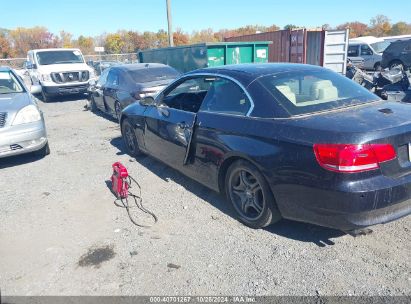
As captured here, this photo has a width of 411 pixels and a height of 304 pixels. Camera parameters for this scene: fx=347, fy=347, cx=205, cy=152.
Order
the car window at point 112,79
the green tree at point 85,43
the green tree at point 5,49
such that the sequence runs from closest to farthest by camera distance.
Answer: the car window at point 112,79 → the green tree at point 5,49 → the green tree at point 85,43

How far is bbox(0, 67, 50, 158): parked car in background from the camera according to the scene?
18.6 ft

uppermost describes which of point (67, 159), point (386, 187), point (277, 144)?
point (277, 144)

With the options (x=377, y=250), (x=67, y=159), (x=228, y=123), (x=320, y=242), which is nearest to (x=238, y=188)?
(x=228, y=123)

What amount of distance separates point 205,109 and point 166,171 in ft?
5.88

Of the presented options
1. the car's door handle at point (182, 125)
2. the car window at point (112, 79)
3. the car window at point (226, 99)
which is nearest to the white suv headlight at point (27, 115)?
the car window at point (112, 79)

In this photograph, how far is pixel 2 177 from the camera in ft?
18.5

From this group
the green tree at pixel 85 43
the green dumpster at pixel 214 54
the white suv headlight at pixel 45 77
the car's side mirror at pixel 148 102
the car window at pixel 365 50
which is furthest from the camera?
the green tree at pixel 85 43

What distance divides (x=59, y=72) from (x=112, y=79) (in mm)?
5874

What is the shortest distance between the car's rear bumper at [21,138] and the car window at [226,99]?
345cm

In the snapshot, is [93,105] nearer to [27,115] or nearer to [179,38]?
[27,115]

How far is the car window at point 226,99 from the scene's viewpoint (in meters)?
3.55

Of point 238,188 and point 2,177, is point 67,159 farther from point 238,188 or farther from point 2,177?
point 238,188

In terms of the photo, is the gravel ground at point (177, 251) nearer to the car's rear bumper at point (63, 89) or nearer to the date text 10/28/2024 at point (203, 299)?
the date text 10/28/2024 at point (203, 299)

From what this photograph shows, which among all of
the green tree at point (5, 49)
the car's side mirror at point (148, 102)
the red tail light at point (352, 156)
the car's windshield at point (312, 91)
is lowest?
the red tail light at point (352, 156)
